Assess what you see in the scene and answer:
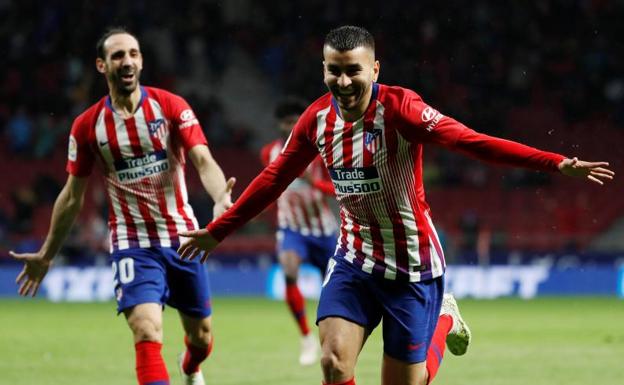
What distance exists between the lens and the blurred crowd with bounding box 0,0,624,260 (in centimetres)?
2228

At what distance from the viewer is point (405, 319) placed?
18.7 feet

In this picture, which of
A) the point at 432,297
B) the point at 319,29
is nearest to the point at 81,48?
the point at 319,29

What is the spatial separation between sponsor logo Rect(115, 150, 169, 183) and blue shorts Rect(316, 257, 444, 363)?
1.69 meters

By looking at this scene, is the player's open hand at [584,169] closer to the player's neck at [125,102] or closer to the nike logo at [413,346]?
the nike logo at [413,346]

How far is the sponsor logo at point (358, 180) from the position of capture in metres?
5.59

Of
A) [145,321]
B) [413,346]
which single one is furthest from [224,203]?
[413,346]

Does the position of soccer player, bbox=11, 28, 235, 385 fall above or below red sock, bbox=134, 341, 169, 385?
above

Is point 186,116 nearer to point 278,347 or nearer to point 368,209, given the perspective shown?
point 368,209

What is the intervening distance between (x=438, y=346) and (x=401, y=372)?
0.83 m

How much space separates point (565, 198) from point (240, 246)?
20.6 feet

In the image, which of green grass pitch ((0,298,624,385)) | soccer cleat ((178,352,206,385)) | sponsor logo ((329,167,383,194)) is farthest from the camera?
green grass pitch ((0,298,624,385))

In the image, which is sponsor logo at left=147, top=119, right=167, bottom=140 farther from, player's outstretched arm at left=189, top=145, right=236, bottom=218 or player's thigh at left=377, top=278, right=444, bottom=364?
player's thigh at left=377, top=278, right=444, bottom=364

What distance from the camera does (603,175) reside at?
4.90 m

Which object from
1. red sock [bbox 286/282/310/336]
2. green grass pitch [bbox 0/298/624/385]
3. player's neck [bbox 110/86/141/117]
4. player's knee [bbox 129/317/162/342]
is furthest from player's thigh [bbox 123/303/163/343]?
red sock [bbox 286/282/310/336]
